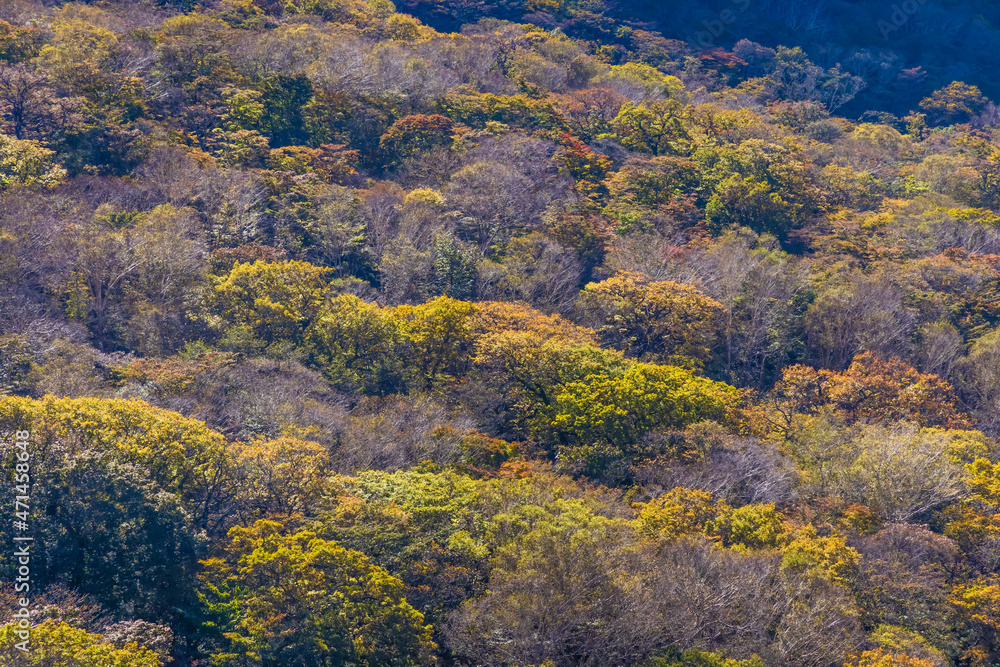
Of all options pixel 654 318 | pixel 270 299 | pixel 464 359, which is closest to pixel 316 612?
pixel 464 359

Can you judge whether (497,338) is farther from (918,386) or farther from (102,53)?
(102,53)

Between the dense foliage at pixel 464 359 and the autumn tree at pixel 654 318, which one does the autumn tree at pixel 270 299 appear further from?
the autumn tree at pixel 654 318

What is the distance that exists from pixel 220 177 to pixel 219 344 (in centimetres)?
1369

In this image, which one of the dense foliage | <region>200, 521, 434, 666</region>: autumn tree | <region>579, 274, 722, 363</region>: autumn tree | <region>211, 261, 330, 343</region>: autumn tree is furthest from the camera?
<region>579, 274, 722, 363</region>: autumn tree

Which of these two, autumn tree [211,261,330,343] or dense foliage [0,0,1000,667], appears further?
autumn tree [211,261,330,343]

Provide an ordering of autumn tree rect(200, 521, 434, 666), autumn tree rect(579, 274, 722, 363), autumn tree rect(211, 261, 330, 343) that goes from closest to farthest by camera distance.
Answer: autumn tree rect(200, 521, 434, 666) → autumn tree rect(211, 261, 330, 343) → autumn tree rect(579, 274, 722, 363)

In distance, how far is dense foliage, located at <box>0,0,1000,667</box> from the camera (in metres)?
26.0

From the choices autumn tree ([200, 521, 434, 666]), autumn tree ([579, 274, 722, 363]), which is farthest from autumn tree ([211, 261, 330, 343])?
autumn tree ([200, 521, 434, 666])

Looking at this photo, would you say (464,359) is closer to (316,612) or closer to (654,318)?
(654,318)

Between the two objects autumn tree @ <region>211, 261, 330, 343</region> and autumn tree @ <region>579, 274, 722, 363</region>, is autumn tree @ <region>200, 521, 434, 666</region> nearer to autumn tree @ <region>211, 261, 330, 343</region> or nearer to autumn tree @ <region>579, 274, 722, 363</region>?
autumn tree @ <region>211, 261, 330, 343</region>

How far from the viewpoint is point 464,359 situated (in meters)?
40.9

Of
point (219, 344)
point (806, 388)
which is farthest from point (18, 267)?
point (806, 388)

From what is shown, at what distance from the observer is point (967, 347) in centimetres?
4838

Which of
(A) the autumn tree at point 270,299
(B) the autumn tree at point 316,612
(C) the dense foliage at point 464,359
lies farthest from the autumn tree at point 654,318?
(B) the autumn tree at point 316,612
